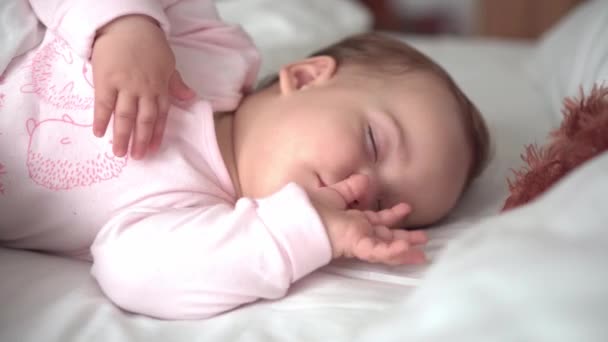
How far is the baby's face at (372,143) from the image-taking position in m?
0.94

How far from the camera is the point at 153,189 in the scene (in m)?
0.90

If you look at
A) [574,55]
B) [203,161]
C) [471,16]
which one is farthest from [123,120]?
[471,16]

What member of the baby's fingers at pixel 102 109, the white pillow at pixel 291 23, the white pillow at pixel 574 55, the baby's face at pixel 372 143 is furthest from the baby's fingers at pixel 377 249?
the white pillow at pixel 291 23

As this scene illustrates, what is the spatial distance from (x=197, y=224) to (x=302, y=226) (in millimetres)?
137

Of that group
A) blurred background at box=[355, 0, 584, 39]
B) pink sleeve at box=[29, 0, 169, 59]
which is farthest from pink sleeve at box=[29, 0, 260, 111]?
blurred background at box=[355, 0, 584, 39]

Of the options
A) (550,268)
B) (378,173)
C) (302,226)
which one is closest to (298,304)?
(302,226)

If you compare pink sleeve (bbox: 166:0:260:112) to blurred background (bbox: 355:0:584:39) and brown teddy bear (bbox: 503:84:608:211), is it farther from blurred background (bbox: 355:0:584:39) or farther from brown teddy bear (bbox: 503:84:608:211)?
blurred background (bbox: 355:0:584:39)

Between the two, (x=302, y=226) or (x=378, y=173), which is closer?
(x=302, y=226)

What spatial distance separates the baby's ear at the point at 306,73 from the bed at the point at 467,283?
0.32 meters

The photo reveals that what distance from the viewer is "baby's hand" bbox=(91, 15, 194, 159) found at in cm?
86

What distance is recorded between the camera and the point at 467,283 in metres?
0.52

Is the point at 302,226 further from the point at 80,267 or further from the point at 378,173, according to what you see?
the point at 80,267

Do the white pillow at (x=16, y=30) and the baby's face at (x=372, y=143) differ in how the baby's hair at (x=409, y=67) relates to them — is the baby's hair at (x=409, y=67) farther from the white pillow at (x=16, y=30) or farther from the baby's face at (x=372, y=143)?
the white pillow at (x=16, y=30)

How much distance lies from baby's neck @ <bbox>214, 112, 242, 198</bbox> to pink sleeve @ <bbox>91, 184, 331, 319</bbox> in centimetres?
17
